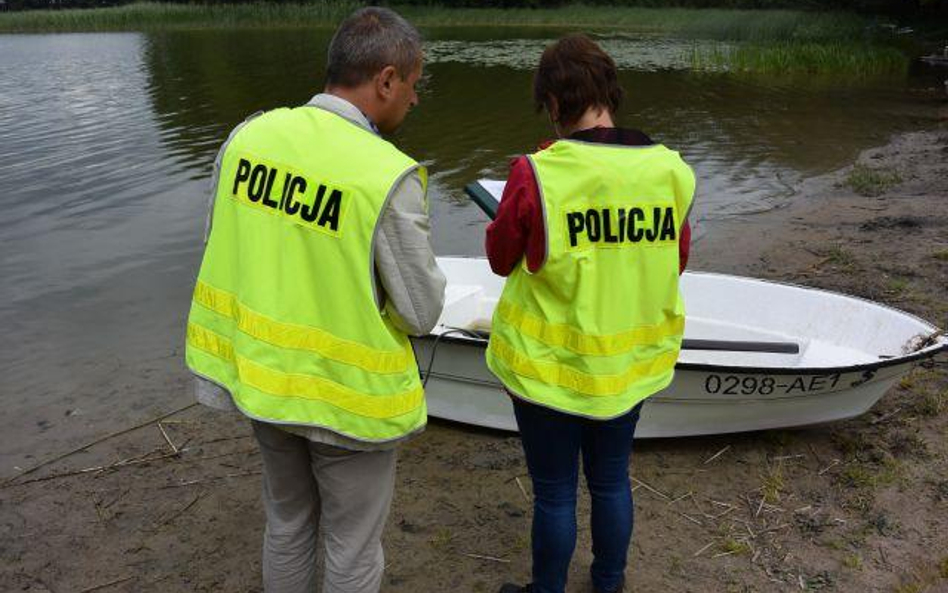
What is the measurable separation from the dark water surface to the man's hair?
3345 mm

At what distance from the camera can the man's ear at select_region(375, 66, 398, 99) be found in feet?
5.90

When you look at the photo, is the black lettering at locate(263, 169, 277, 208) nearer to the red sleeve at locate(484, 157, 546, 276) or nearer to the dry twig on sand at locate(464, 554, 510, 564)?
the red sleeve at locate(484, 157, 546, 276)

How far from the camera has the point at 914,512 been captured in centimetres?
320

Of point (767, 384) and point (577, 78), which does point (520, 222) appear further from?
point (767, 384)

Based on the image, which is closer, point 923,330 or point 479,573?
point 479,573

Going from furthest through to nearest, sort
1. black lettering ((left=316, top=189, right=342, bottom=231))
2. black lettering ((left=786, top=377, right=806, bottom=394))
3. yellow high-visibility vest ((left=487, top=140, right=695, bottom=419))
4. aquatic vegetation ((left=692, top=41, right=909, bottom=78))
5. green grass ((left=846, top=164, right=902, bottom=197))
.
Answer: aquatic vegetation ((left=692, top=41, right=909, bottom=78)) → green grass ((left=846, top=164, right=902, bottom=197)) → black lettering ((left=786, top=377, right=806, bottom=394)) → yellow high-visibility vest ((left=487, top=140, right=695, bottom=419)) → black lettering ((left=316, top=189, right=342, bottom=231))

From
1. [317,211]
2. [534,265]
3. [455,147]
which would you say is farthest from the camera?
[455,147]

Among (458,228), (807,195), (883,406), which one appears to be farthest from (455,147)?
(883,406)

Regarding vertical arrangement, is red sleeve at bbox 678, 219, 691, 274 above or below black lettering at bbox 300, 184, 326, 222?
below

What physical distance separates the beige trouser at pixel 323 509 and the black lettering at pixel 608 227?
0.78 metres

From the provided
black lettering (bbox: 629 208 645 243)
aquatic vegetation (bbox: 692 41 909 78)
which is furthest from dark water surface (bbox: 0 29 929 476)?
black lettering (bbox: 629 208 645 243)

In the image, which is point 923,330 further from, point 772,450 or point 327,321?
point 327,321

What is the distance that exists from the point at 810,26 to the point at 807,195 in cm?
1850

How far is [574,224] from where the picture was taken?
81.0 inches
